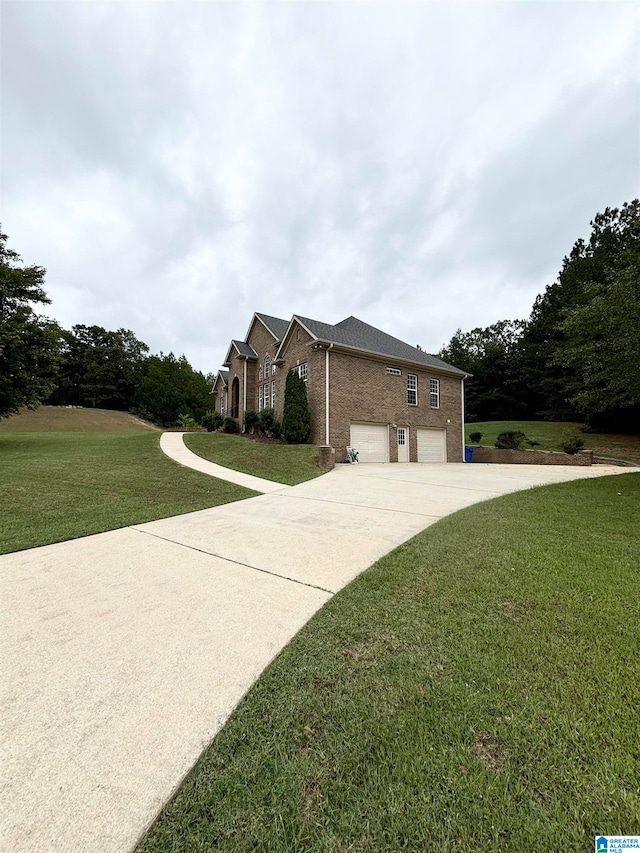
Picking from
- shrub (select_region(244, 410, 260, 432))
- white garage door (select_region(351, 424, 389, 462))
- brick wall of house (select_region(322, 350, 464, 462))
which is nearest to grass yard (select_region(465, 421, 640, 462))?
brick wall of house (select_region(322, 350, 464, 462))

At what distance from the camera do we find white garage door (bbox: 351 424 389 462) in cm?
1611

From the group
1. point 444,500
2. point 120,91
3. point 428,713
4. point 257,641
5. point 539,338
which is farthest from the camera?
point 539,338

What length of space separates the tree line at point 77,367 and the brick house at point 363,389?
403 inches

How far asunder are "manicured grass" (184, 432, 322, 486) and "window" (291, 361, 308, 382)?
3.97 meters

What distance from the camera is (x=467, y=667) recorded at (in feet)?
6.44

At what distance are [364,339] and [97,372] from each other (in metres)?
50.8

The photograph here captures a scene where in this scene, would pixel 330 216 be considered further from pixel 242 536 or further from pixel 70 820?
A: pixel 70 820

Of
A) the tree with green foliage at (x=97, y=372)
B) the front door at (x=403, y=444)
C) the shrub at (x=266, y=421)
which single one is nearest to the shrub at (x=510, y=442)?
the front door at (x=403, y=444)

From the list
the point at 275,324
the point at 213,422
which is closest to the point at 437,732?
the point at 275,324

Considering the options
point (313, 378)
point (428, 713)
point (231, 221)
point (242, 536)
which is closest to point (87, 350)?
point (231, 221)

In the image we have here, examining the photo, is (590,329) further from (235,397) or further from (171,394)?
(171,394)

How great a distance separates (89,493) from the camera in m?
6.99

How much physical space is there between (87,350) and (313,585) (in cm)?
6471

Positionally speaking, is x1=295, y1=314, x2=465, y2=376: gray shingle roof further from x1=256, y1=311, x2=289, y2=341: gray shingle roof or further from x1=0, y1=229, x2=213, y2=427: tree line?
x1=0, y1=229, x2=213, y2=427: tree line
